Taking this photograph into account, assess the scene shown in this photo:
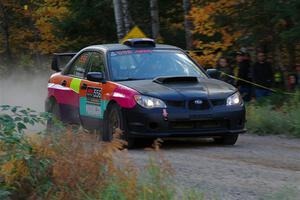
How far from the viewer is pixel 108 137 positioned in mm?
12195

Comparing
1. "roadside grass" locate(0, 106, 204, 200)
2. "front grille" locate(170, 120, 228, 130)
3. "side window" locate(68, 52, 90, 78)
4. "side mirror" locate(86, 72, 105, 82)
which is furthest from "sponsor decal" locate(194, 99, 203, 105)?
"roadside grass" locate(0, 106, 204, 200)

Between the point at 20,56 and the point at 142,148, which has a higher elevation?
the point at 142,148

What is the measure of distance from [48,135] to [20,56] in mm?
36452

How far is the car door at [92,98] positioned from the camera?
12516 mm

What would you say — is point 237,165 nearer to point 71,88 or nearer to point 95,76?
point 95,76

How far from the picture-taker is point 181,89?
38.2 feet

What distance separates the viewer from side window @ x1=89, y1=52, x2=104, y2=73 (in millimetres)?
12867

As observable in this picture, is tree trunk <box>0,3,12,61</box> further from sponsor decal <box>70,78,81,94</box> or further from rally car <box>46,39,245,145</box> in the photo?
sponsor decal <box>70,78,81,94</box>

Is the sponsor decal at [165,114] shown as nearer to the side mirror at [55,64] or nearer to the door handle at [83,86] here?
the door handle at [83,86]

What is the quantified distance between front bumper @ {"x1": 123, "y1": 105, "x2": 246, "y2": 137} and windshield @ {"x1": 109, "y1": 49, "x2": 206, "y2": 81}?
1.08m

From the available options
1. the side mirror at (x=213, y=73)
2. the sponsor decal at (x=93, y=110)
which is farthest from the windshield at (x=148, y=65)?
the sponsor decal at (x=93, y=110)

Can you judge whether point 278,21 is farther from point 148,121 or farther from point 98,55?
point 148,121

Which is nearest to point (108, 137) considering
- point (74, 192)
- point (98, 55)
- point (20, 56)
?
point (98, 55)

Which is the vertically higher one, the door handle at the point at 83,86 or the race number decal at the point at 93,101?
the door handle at the point at 83,86
